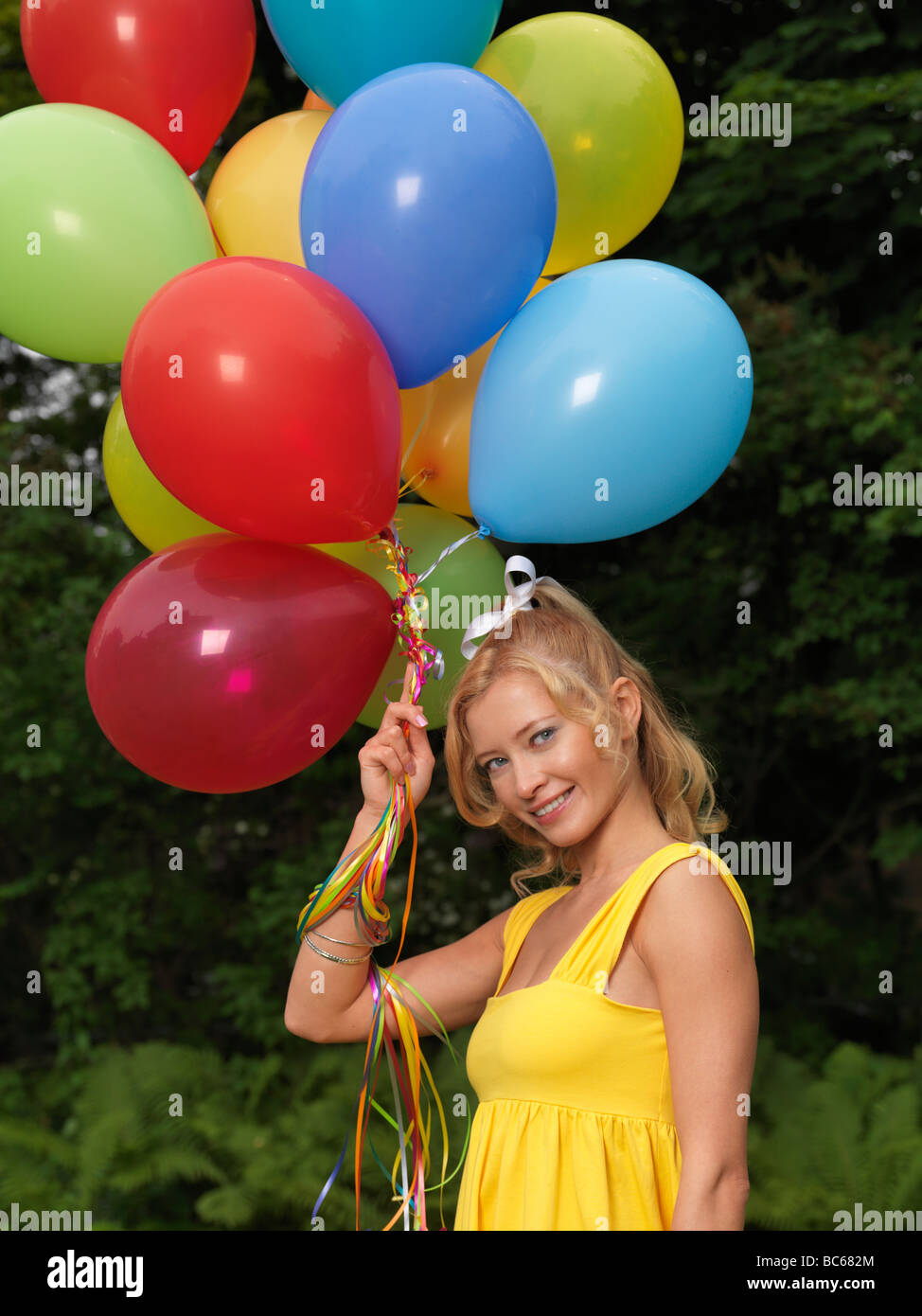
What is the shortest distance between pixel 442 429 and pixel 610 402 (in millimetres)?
415

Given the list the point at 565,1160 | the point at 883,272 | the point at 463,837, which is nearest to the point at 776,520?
the point at 883,272

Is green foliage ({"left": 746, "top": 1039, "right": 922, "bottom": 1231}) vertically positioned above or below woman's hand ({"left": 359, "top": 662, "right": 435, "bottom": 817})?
below

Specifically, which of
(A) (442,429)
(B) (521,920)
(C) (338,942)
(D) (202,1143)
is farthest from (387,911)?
(D) (202,1143)

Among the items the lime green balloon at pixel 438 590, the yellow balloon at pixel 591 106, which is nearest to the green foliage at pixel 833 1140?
the lime green balloon at pixel 438 590

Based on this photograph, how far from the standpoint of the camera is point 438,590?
6.27 feet

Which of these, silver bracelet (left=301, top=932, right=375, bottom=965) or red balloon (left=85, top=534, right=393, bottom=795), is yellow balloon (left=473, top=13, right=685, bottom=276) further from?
silver bracelet (left=301, top=932, right=375, bottom=965)

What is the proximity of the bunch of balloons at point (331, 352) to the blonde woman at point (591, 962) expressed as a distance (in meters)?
0.18

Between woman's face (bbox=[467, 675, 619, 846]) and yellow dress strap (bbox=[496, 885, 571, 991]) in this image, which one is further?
yellow dress strap (bbox=[496, 885, 571, 991])

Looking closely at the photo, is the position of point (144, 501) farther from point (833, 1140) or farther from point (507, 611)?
point (833, 1140)

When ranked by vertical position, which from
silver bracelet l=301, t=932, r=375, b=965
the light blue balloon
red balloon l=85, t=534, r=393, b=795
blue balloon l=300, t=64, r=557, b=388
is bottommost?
silver bracelet l=301, t=932, r=375, b=965

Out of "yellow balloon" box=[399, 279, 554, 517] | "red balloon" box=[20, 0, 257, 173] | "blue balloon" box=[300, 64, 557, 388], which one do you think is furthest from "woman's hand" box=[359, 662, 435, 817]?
"red balloon" box=[20, 0, 257, 173]

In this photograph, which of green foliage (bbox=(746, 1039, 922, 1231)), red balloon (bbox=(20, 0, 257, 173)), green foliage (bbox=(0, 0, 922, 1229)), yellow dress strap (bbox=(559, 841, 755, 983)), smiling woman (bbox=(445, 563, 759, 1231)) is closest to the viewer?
smiling woman (bbox=(445, 563, 759, 1231))

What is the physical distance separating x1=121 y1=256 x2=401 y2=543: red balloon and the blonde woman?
312mm

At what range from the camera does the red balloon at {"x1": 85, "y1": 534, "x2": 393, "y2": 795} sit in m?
1.69
